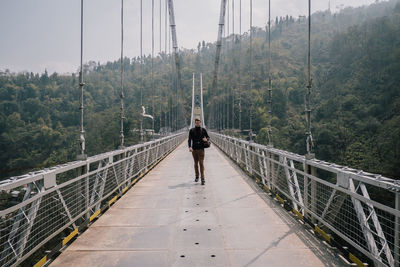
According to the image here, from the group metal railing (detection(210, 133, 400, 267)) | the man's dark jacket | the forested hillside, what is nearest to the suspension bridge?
metal railing (detection(210, 133, 400, 267))

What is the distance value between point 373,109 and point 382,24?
74.5 ft

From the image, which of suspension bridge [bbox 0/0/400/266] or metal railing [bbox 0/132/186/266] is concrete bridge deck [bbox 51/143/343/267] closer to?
suspension bridge [bbox 0/0/400/266]

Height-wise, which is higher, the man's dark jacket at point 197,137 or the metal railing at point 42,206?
the man's dark jacket at point 197,137

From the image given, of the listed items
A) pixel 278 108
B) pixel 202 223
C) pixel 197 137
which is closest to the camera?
pixel 202 223

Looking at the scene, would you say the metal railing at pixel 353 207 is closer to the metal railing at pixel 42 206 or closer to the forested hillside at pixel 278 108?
the metal railing at pixel 42 206

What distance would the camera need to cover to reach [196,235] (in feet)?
11.6

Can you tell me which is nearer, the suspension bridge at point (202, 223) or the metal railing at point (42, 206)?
the metal railing at point (42, 206)

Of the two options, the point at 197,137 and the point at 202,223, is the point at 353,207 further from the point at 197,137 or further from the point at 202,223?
the point at 197,137

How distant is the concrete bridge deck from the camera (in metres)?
2.90

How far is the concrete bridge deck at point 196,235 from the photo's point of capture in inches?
114

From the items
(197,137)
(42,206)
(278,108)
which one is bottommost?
(42,206)

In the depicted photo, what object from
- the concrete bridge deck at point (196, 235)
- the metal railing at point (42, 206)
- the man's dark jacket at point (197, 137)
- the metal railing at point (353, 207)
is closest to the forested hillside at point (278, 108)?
the man's dark jacket at point (197, 137)

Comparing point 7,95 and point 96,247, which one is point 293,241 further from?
point 7,95

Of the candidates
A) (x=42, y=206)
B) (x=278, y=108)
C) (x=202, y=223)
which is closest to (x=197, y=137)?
(x=202, y=223)
